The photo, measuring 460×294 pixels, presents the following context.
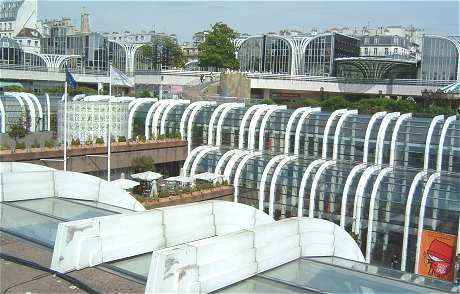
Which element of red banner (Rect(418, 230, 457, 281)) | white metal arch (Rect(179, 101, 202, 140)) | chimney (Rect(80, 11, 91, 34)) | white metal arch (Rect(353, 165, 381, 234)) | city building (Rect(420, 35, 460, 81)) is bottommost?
red banner (Rect(418, 230, 457, 281))

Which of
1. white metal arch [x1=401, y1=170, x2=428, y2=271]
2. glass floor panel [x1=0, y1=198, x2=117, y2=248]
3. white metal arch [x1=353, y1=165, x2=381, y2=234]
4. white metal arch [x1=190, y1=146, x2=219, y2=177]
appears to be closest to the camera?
glass floor panel [x1=0, y1=198, x2=117, y2=248]

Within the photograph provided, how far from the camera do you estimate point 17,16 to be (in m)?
105

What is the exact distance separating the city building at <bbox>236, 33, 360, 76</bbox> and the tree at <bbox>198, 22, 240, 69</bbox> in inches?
179

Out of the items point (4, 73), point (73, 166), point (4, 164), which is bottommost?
point (73, 166)

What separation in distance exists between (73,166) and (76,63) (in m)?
57.2

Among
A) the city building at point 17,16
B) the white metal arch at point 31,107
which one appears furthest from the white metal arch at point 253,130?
the city building at point 17,16

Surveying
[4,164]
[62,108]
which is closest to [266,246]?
[4,164]

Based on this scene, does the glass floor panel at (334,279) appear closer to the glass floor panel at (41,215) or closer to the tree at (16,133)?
the glass floor panel at (41,215)

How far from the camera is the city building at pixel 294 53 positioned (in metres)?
79.5

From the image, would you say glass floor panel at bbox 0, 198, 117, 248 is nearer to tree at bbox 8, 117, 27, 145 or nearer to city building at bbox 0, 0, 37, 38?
tree at bbox 8, 117, 27, 145

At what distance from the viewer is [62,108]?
3234cm

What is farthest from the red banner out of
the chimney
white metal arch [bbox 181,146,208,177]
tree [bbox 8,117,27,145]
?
the chimney

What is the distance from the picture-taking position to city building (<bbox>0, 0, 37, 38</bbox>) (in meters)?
104

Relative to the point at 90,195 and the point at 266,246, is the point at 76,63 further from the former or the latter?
the point at 266,246
